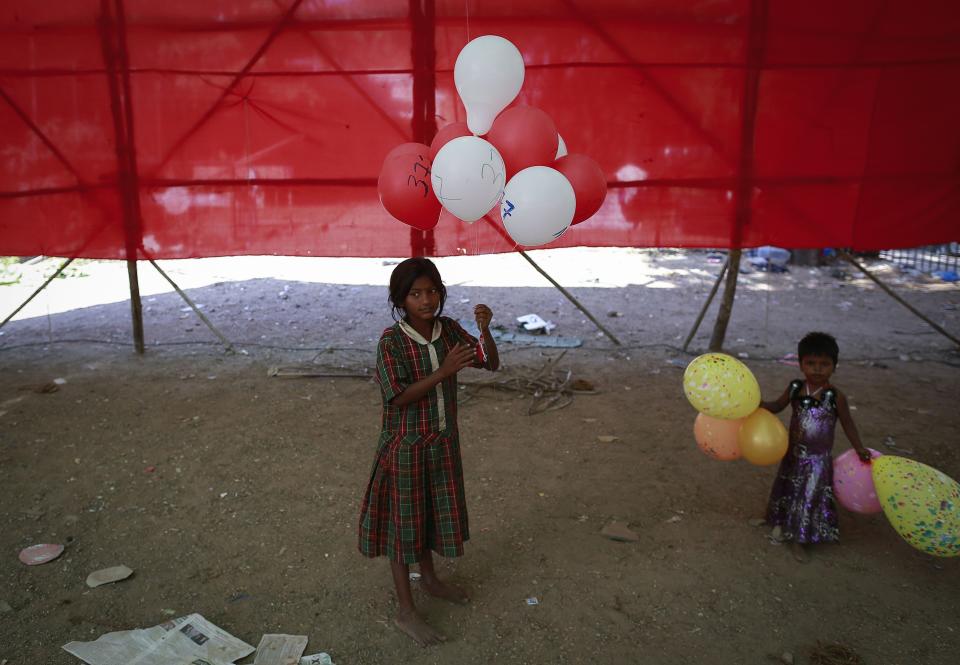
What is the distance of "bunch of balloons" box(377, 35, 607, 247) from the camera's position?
2646 millimetres

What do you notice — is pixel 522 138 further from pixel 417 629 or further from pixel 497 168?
pixel 417 629

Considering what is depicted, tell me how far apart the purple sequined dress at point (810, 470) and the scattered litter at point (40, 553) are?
3207 millimetres

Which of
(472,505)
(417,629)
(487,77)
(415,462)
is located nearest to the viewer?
(415,462)

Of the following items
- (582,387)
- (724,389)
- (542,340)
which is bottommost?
(582,387)

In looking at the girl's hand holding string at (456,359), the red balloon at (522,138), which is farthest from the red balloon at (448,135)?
the girl's hand holding string at (456,359)

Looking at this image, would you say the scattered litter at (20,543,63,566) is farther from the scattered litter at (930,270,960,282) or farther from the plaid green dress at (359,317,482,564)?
the scattered litter at (930,270,960,282)

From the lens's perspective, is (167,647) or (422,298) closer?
(422,298)

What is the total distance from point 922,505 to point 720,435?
75 centimetres

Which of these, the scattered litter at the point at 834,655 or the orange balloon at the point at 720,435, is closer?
the scattered litter at the point at 834,655

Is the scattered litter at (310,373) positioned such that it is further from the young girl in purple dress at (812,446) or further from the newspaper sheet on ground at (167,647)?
the young girl in purple dress at (812,446)

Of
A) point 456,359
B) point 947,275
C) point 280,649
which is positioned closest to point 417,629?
point 280,649

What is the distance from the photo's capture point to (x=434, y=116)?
5.04 metres

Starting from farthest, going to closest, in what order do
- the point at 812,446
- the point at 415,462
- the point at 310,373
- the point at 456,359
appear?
1. the point at 310,373
2. the point at 812,446
3. the point at 415,462
4. the point at 456,359

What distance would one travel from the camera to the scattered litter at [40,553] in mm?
2885
